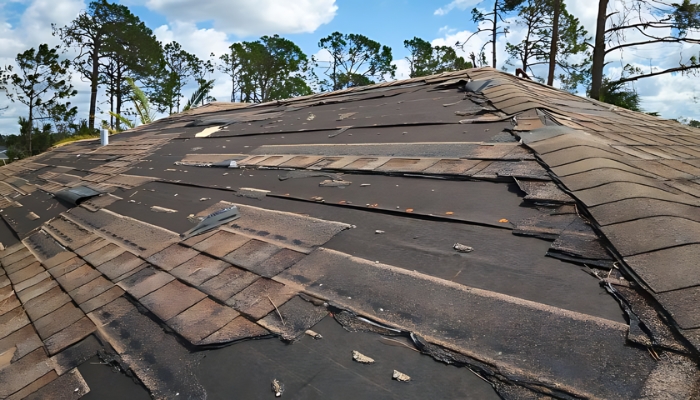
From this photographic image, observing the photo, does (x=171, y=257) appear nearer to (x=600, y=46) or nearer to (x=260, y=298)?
(x=260, y=298)

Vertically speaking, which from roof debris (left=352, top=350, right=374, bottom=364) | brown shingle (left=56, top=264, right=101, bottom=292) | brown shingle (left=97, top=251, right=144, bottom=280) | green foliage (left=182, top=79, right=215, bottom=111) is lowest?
brown shingle (left=56, top=264, right=101, bottom=292)

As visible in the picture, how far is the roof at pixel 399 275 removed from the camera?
1249 millimetres

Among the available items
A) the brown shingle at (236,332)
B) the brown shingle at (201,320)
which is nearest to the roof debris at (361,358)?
the brown shingle at (236,332)

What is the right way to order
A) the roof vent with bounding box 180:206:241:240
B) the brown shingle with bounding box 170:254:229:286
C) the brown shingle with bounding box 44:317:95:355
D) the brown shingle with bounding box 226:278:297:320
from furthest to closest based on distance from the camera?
the roof vent with bounding box 180:206:241:240, the brown shingle with bounding box 170:254:229:286, the brown shingle with bounding box 44:317:95:355, the brown shingle with bounding box 226:278:297:320

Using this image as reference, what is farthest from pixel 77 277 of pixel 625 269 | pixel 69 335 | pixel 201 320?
pixel 625 269

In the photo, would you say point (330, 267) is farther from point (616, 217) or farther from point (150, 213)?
point (150, 213)

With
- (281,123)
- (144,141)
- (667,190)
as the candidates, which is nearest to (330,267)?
(667,190)

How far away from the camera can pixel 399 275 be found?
5.81 feet

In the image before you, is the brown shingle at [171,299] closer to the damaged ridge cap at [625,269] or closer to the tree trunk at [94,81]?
the damaged ridge cap at [625,269]

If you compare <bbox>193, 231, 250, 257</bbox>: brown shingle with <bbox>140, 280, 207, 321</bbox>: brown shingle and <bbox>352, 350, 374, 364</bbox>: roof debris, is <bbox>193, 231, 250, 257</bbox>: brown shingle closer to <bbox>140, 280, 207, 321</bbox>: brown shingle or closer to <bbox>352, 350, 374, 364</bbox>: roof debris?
<bbox>140, 280, 207, 321</bbox>: brown shingle

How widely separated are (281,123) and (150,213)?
3056 millimetres

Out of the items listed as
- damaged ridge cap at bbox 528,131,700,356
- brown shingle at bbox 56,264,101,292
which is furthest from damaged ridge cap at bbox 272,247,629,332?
brown shingle at bbox 56,264,101,292

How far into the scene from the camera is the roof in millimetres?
1249

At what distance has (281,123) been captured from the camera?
623cm
